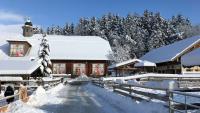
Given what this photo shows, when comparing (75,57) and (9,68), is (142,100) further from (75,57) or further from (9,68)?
(75,57)

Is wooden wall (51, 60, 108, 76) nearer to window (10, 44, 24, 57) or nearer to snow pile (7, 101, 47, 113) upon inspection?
window (10, 44, 24, 57)

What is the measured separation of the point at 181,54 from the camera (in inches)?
2329

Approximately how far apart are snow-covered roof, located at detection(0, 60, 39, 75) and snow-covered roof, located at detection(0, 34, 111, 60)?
2526 centimetres

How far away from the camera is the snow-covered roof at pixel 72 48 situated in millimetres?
75188

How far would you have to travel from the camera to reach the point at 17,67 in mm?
43188

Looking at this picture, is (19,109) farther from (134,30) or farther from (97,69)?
(134,30)

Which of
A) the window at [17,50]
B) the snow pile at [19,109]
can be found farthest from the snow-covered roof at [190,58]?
the snow pile at [19,109]

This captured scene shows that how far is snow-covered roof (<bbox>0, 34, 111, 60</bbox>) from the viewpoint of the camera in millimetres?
75188

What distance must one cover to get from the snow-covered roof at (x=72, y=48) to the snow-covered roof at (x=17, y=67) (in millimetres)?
25262

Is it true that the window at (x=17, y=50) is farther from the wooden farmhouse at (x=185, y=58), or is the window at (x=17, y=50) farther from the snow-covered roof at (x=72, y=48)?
the wooden farmhouse at (x=185, y=58)

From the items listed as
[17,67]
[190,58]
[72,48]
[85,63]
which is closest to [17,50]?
[85,63]

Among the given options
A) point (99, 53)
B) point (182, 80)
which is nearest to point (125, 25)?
point (99, 53)

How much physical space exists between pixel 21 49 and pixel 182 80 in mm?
35280

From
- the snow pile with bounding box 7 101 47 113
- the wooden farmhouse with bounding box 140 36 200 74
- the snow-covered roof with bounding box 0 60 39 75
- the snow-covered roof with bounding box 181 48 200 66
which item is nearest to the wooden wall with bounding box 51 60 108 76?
the wooden farmhouse with bounding box 140 36 200 74
